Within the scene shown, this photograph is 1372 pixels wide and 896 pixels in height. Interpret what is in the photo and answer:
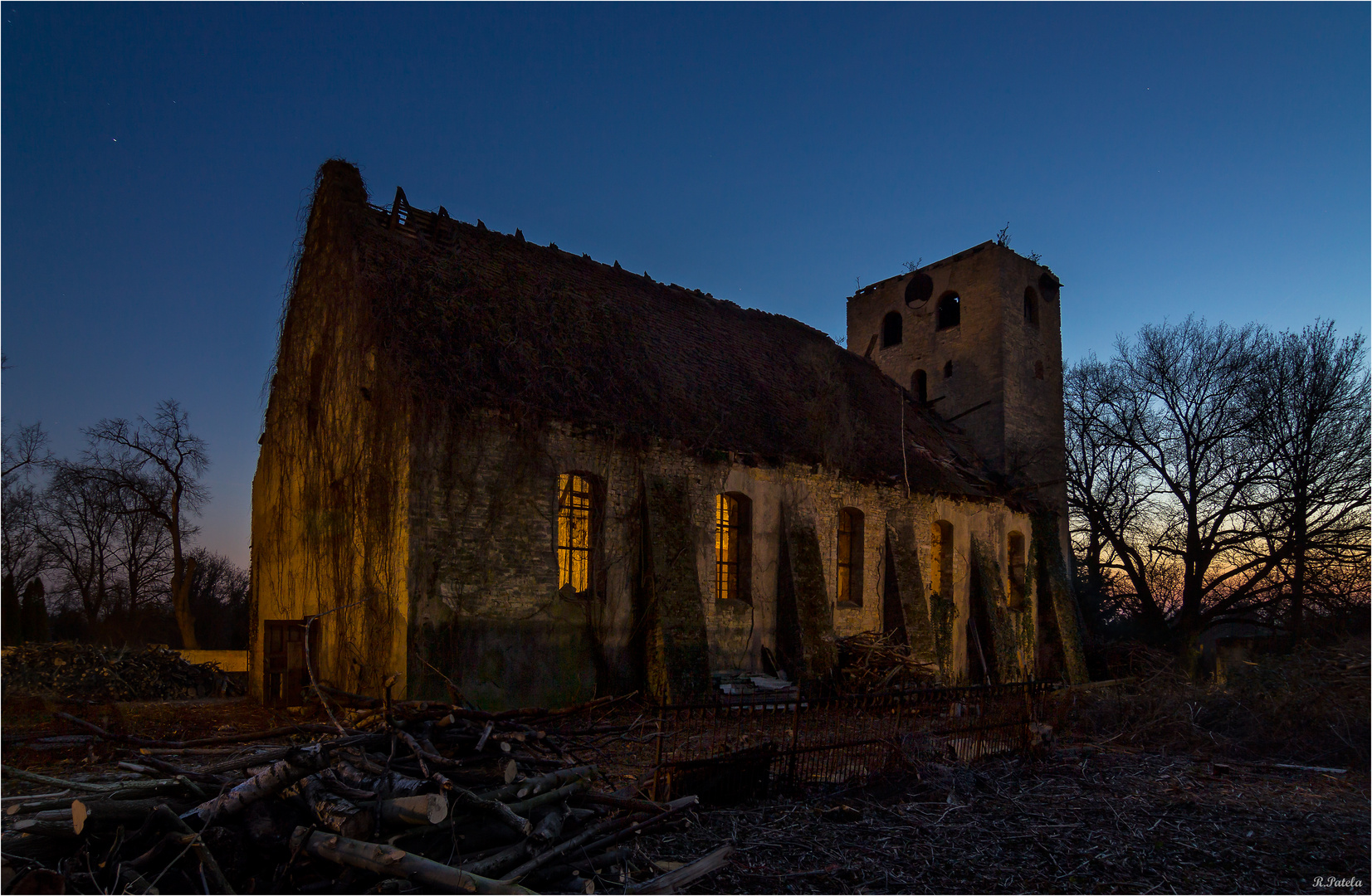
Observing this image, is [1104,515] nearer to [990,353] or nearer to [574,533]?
[990,353]

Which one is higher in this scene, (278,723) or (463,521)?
(463,521)

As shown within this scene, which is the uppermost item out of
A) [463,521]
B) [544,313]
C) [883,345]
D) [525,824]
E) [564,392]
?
[883,345]

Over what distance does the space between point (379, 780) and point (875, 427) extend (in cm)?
1797

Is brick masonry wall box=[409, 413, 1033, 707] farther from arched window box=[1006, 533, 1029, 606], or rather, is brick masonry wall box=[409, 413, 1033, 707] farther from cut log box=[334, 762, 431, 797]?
arched window box=[1006, 533, 1029, 606]

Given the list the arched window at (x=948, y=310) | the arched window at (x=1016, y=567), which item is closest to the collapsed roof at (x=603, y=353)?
the arched window at (x=1016, y=567)

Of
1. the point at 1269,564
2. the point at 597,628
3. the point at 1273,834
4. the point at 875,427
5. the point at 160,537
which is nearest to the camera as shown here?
the point at 1273,834

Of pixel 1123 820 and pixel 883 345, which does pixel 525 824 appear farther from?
pixel 883 345

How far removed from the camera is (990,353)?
84.2ft

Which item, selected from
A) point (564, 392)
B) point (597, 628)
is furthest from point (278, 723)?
point (564, 392)

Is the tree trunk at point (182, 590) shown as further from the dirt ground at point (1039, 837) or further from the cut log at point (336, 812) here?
the dirt ground at point (1039, 837)

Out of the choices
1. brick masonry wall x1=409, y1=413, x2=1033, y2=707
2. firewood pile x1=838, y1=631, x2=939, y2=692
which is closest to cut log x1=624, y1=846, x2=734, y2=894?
brick masonry wall x1=409, y1=413, x2=1033, y2=707

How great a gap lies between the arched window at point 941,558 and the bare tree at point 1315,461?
32.4ft

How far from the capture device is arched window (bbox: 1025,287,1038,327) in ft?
88.2

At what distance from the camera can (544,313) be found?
633 inches
